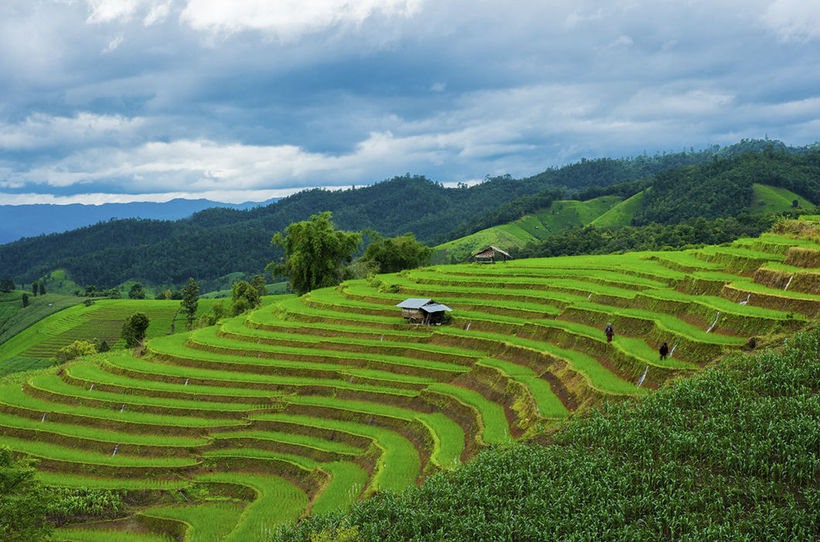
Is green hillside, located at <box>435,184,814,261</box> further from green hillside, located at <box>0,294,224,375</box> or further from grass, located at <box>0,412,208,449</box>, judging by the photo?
grass, located at <box>0,412,208,449</box>

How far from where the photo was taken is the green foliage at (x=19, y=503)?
1652 cm

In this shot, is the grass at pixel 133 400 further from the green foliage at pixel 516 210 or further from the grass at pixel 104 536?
the green foliage at pixel 516 210

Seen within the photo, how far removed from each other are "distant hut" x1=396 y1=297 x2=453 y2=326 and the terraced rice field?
2.69 feet

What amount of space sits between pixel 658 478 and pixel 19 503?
59.8 feet

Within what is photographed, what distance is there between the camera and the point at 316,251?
5647 cm

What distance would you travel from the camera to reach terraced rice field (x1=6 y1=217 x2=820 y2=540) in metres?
19.6

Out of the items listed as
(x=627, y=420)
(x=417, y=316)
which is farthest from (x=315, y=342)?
(x=627, y=420)

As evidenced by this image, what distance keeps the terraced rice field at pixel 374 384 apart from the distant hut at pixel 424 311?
0.82m

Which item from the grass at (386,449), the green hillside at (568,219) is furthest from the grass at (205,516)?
the green hillside at (568,219)

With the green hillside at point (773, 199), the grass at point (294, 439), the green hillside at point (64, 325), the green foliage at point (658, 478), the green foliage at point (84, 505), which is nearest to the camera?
the green foliage at point (658, 478)

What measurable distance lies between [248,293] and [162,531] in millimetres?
46102

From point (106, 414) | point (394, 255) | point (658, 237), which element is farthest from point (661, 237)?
point (106, 414)

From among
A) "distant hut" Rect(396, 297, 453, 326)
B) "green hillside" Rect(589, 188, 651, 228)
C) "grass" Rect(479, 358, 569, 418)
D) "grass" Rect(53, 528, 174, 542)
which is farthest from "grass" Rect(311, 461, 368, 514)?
"green hillside" Rect(589, 188, 651, 228)

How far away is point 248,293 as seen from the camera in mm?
64438
